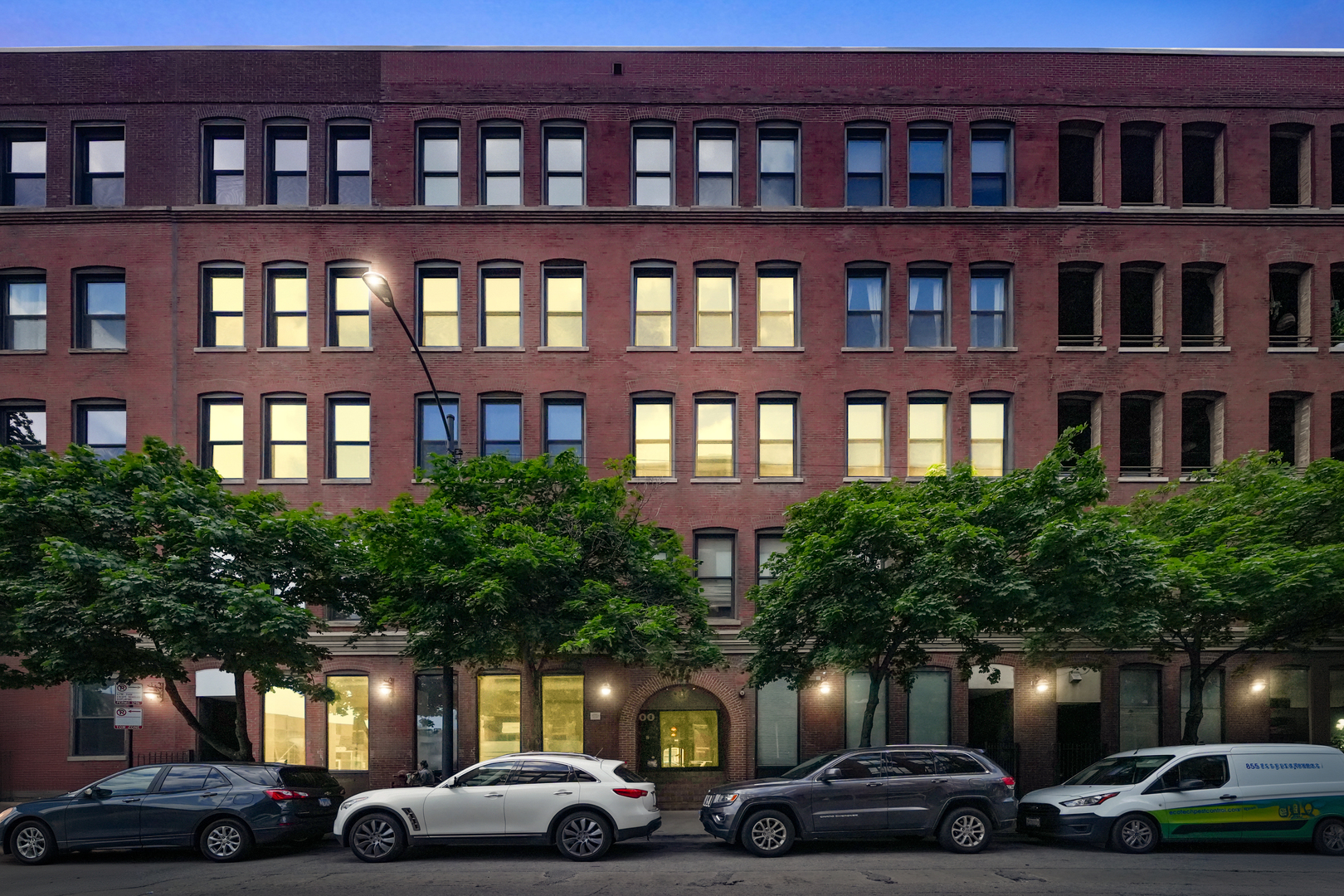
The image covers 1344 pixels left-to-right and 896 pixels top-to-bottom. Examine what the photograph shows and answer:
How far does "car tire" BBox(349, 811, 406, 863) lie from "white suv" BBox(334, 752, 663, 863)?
1 cm

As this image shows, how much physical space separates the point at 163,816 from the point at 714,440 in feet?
46.0

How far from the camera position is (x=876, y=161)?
24.1 m

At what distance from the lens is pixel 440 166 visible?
2398 cm

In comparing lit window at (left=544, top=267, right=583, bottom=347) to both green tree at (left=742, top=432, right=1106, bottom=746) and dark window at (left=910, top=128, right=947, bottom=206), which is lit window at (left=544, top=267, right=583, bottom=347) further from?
dark window at (left=910, top=128, right=947, bottom=206)

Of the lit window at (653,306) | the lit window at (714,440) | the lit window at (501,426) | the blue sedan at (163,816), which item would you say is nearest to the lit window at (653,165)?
the lit window at (653,306)

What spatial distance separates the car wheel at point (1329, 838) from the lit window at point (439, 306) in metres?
19.7

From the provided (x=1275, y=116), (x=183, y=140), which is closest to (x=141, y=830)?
(x=183, y=140)

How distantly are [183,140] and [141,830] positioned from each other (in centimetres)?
1732

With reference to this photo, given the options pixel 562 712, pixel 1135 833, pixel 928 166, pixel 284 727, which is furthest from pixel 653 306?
pixel 1135 833

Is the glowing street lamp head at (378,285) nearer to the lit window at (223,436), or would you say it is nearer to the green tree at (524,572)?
the green tree at (524,572)

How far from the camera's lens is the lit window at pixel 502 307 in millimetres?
23542

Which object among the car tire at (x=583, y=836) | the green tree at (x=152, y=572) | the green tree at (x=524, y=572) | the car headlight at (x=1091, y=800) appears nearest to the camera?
the car tire at (x=583, y=836)

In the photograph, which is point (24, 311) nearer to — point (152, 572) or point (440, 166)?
point (440, 166)

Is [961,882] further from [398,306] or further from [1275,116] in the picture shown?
[1275,116]
